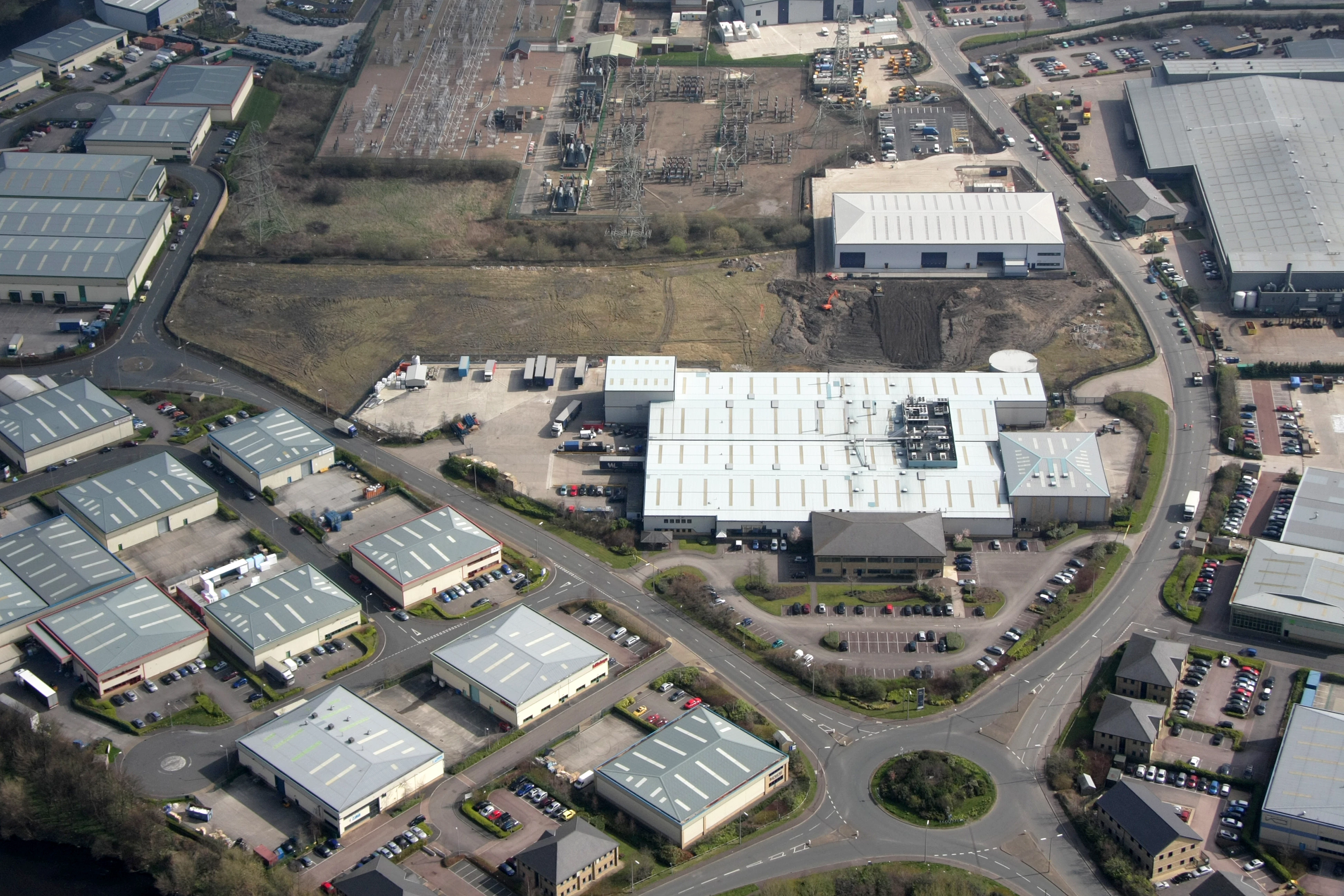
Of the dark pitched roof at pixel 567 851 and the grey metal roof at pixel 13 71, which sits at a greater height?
the grey metal roof at pixel 13 71

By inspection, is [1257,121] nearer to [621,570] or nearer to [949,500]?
[949,500]

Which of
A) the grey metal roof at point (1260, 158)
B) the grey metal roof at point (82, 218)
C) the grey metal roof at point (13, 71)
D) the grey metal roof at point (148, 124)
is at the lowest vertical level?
the grey metal roof at point (1260, 158)

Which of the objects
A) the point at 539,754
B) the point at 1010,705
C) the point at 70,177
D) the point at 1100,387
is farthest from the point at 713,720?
the point at 70,177

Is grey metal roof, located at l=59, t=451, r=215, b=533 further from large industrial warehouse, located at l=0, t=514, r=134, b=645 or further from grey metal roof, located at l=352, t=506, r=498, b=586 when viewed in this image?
grey metal roof, located at l=352, t=506, r=498, b=586

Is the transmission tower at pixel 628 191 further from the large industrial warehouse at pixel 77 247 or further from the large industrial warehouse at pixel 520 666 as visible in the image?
the large industrial warehouse at pixel 520 666

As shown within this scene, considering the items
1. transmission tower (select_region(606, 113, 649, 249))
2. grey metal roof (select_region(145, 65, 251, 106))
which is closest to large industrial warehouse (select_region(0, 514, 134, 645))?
transmission tower (select_region(606, 113, 649, 249))

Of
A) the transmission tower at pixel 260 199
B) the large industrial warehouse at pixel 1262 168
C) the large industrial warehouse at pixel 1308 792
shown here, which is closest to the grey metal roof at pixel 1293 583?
the large industrial warehouse at pixel 1308 792
